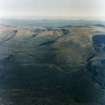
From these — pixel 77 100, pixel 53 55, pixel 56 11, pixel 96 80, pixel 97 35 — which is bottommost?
pixel 77 100

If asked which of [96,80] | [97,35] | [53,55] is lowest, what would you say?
[96,80]

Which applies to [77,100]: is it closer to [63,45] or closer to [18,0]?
[63,45]

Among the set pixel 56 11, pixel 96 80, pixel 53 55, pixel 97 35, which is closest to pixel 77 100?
pixel 96 80

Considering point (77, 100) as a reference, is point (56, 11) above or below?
above

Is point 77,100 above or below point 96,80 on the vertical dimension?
below

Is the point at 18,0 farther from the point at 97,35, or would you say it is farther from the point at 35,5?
the point at 97,35

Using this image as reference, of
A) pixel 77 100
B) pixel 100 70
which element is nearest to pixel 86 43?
pixel 100 70
